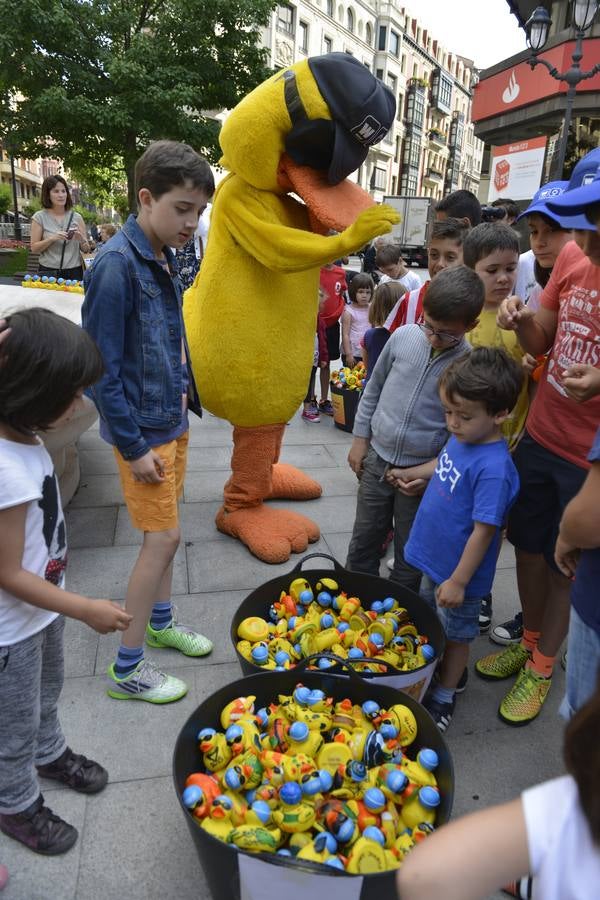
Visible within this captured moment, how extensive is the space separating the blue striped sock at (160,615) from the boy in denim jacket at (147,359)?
0.25 m

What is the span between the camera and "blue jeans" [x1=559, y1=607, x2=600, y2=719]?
4.43ft

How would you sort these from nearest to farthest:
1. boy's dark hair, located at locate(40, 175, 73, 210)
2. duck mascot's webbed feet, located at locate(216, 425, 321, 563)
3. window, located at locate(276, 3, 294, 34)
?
duck mascot's webbed feet, located at locate(216, 425, 321, 563) → boy's dark hair, located at locate(40, 175, 73, 210) → window, located at locate(276, 3, 294, 34)

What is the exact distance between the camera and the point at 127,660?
2170 millimetres

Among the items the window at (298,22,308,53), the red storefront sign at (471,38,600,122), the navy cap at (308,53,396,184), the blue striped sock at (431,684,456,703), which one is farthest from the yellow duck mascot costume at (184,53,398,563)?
the window at (298,22,308,53)

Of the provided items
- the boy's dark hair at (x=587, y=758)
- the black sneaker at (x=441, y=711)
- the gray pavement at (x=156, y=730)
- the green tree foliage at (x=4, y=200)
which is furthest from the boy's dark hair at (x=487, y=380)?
the green tree foliage at (x=4, y=200)

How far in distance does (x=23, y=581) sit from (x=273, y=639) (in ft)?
3.22

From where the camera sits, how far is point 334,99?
2.50 metres

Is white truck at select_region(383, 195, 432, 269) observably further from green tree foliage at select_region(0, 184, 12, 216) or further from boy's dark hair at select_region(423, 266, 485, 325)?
boy's dark hair at select_region(423, 266, 485, 325)

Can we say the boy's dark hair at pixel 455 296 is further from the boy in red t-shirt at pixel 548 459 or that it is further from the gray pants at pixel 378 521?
the gray pants at pixel 378 521

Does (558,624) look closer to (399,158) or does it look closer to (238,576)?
(238,576)

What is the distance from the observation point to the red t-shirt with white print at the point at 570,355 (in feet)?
6.14

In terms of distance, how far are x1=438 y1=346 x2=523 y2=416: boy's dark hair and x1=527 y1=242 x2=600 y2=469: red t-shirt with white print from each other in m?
0.18

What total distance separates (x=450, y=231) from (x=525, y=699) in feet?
7.43

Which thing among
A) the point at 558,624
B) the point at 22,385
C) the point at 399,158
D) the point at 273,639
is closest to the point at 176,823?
the point at 273,639
